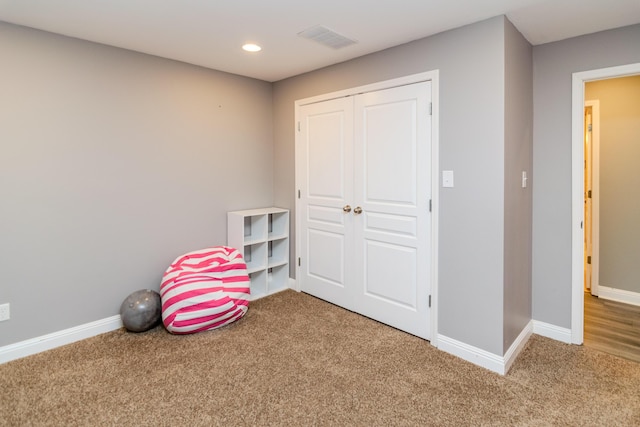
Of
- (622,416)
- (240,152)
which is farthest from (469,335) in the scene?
(240,152)

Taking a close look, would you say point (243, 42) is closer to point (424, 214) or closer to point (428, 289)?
point (424, 214)

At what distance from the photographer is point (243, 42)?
2.80 metres

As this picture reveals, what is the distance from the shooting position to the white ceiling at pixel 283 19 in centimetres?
217

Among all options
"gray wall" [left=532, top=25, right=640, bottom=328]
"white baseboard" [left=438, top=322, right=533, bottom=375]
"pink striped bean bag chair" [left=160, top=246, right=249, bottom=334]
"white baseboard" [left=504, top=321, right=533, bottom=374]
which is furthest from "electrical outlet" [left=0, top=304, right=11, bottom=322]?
"gray wall" [left=532, top=25, right=640, bottom=328]

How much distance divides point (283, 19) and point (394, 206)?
1637mm

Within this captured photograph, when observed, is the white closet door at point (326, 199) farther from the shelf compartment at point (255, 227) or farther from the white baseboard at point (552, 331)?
the white baseboard at point (552, 331)

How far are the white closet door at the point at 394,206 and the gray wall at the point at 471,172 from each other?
0.16 metres

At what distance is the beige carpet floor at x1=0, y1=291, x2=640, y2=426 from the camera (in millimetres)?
1939

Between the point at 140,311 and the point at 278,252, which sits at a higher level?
the point at 278,252

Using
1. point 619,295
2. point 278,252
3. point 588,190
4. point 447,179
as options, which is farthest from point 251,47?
point 619,295

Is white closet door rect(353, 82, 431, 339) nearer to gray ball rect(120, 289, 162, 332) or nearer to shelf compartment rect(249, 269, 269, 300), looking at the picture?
shelf compartment rect(249, 269, 269, 300)

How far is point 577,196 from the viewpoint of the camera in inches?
108

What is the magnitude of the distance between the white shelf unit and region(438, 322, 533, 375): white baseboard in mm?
1925

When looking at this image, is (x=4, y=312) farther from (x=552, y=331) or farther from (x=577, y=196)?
(x=577, y=196)
